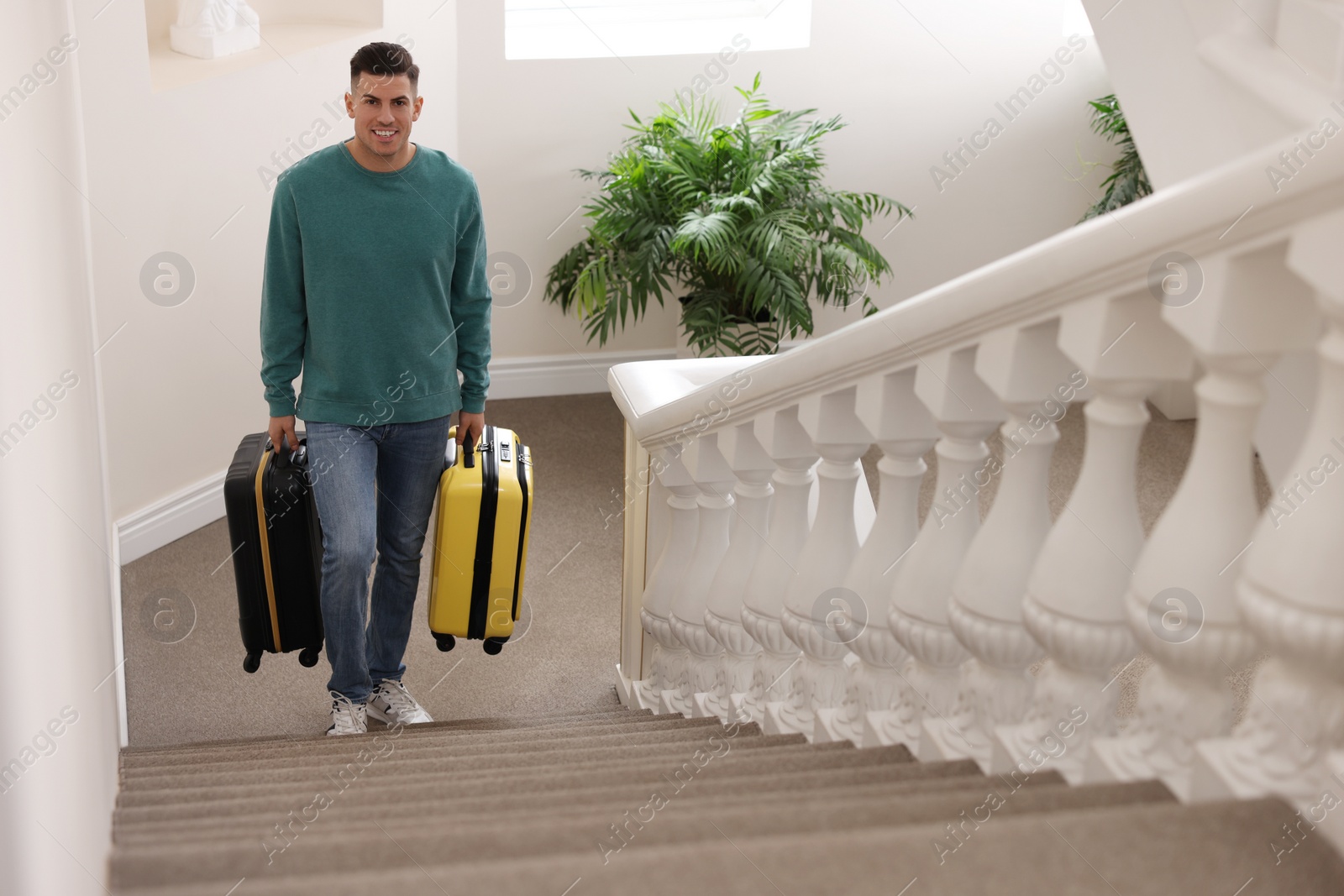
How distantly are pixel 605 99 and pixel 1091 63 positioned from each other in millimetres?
2281

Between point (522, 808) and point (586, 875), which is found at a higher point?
point (586, 875)

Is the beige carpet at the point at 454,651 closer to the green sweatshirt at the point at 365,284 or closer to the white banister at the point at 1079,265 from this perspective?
the green sweatshirt at the point at 365,284

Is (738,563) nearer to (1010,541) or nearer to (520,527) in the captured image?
(1010,541)

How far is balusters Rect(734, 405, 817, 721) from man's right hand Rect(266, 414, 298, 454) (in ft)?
4.31

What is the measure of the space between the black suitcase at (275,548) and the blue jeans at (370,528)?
0.07m

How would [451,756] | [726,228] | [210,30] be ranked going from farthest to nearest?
[726,228] → [210,30] → [451,756]

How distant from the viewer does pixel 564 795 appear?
53.1 inches

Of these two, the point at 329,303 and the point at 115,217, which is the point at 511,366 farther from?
the point at 329,303

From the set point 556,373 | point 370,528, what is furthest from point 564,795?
point 556,373

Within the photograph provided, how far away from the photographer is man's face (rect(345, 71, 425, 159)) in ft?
8.16

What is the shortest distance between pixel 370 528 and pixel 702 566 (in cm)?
84

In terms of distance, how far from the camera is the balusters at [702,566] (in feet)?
6.80

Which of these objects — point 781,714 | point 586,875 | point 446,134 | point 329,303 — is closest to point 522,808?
point 586,875

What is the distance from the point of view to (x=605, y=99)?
5301mm
